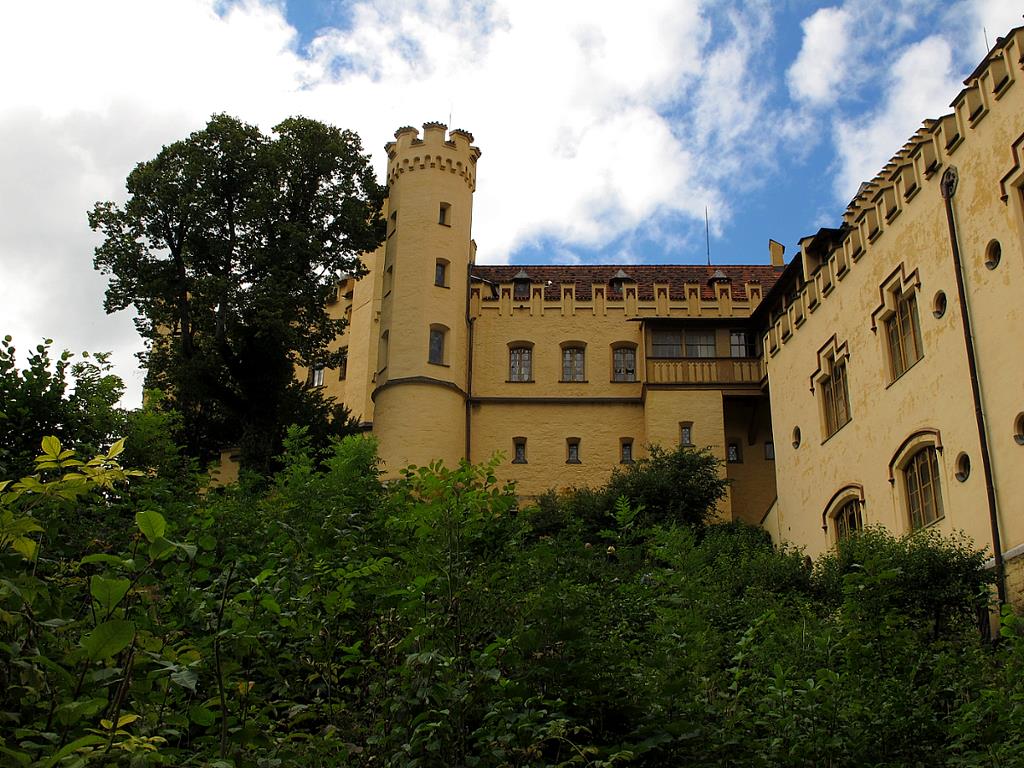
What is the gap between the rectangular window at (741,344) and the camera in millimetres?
36500

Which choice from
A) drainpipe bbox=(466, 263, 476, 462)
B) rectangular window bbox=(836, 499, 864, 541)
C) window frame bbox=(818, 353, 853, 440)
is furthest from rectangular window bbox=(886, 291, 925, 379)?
drainpipe bbox=(466, 263, 476, 462)

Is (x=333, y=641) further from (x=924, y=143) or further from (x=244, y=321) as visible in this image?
(x=244, y=321)

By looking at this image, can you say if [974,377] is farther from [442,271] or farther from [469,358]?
[442,271]

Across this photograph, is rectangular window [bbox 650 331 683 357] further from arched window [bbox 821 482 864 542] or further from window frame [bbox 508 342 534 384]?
arched window [bbox 821 482 864 542]

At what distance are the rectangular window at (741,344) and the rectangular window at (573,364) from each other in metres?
5.12

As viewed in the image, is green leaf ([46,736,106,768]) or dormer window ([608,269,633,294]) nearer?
green leaf ([46,736,106,768])

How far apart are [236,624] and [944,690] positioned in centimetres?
569

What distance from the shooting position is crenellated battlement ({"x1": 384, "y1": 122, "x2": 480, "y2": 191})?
3812 cm

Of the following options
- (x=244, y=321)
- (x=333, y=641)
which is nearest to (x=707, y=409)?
(x=244, y=321)

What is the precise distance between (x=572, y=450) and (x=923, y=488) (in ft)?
54.8

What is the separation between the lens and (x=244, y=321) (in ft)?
103

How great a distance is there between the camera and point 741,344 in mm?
36656

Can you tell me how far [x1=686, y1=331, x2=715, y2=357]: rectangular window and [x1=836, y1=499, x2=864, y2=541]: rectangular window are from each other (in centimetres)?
1266

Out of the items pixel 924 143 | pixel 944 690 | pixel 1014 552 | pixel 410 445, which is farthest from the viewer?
pixel 410 445
